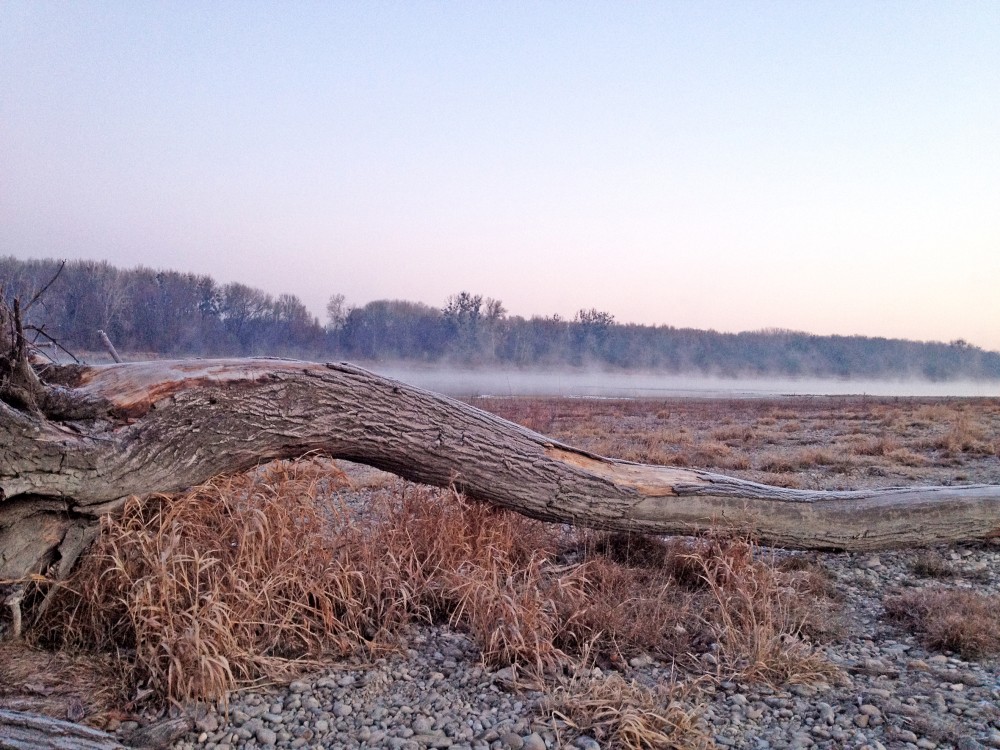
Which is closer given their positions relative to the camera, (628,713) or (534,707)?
(628,713)

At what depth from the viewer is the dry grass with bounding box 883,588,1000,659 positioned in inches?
159

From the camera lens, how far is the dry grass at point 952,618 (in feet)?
13.2

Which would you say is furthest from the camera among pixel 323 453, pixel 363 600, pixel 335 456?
pixel 335 456

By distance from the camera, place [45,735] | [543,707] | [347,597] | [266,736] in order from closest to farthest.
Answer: [45,735]
[266,736]
[543,707]
[347,597]

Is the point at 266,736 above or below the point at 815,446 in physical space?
below

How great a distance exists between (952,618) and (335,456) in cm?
422

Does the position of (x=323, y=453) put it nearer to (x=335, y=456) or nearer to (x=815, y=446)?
(x=335, y=456)

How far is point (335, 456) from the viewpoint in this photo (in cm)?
505

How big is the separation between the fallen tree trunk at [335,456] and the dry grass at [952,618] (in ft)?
3.62

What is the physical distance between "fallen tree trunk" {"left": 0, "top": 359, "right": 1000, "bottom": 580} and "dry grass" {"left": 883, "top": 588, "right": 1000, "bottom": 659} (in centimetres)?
110

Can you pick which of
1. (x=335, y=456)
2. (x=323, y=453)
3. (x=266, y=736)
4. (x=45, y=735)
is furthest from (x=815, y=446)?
(x=45, y=735)

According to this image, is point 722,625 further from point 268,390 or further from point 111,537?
point 111,537

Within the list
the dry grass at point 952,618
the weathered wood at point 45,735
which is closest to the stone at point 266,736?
the weathered wood at point 45,735

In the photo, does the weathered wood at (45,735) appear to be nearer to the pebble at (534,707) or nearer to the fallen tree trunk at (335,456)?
the pebble at (534,707)
